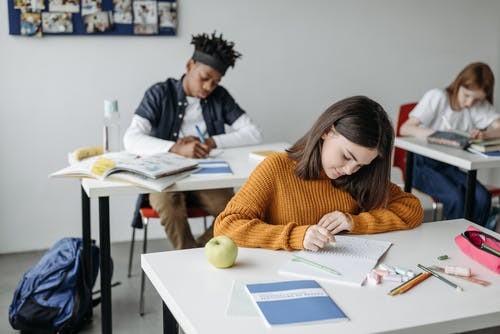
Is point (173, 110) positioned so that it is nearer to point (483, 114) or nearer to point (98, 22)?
point (98, 22)

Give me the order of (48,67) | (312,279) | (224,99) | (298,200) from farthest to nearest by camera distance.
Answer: (48,67)
(224,99)
(298,200)
(312,279)

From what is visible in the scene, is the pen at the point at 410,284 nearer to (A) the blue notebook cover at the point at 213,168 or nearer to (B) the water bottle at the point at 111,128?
(A) the blue notebook cover at the point at 213,168

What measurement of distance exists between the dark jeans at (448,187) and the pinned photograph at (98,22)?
68.7 inches

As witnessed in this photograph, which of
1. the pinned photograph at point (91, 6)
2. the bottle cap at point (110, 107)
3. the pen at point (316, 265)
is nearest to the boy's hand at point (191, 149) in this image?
the bottle cap at point (110, 107)

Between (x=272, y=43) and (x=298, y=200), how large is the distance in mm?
2072

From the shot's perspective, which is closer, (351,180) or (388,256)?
(388,256)

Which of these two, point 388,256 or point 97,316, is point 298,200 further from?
point 97,316

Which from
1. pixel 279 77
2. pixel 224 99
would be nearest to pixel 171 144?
pixel 224 99

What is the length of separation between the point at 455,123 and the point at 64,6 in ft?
6.92

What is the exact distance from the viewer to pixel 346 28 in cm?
399

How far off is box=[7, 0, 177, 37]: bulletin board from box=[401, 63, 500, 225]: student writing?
141 cm

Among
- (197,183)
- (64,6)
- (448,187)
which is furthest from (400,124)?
(64,6)

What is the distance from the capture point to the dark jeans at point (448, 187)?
10.8 ft

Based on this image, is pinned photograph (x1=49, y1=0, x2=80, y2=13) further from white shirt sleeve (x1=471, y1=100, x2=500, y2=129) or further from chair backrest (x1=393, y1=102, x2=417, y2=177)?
white shirt sleeve (x1=471, y1=100, x2=500, y2=129)
